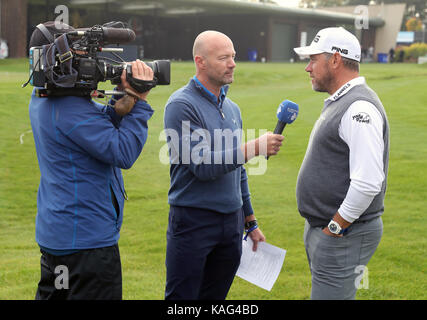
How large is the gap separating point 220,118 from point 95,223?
117 centimetres

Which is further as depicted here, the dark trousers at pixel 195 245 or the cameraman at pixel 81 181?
the dark trousers at pixel 195 245

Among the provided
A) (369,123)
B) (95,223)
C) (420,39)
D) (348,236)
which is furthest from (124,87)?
(420,39)

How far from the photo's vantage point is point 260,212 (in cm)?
788

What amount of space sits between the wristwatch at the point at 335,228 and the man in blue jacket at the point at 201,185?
2.29 ft

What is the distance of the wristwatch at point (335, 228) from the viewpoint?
306 centimetres

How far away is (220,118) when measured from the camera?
3484 mm

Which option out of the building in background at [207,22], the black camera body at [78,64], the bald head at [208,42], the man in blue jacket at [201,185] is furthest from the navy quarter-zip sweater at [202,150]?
the building in background at [207,22]

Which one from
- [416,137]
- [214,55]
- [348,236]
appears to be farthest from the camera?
[416,137]

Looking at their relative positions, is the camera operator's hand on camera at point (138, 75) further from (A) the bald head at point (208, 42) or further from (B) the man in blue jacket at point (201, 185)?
(A) the bald head at point (208, 42)

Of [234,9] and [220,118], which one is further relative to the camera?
[234,9]

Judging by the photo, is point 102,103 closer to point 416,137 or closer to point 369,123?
point 369,123

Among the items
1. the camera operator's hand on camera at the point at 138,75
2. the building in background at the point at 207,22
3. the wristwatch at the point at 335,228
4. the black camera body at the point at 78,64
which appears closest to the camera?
the black camera body at the point at 78,64

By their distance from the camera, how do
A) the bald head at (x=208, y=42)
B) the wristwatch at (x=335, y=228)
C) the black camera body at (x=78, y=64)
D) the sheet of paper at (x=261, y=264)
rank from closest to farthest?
the black camera body at (x=78, y=64)
the wristwatch at (x=335, y=228)
the bald head at (x=208, y=42)
the sheet of paper at (x=261, y=264)

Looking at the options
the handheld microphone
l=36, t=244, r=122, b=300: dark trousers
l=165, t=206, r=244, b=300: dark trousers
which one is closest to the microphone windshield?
the handheld microphone
